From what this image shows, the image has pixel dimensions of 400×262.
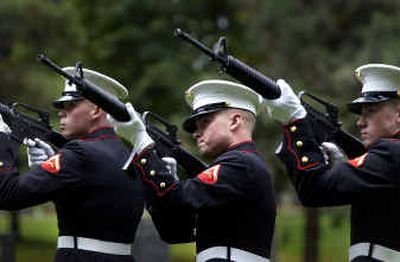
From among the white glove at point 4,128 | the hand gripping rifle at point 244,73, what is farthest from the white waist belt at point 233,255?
the white glove at point 4,128

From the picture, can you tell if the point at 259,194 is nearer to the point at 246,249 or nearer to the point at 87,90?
Answer: the point at 246,249

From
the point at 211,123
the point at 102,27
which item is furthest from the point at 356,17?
the point at 211,123

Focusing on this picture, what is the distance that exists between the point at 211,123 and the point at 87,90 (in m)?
0.74

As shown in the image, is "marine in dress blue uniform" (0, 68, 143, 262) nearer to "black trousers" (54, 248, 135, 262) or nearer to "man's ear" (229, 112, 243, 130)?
"black trousers" (54, 248, 135, 262)

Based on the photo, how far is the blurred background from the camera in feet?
60.3

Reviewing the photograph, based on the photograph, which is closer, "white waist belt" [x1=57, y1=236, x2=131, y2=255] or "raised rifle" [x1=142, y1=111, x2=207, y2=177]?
"white waist belt" [x1=57, y1=236, x2=131, y2=255]

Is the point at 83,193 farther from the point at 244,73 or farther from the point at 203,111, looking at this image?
the point at 244,73

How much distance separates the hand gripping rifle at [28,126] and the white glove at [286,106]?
1924 millimetres

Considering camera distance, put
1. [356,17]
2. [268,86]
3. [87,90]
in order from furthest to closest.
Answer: [356,17] < [87,90] < [268,86]

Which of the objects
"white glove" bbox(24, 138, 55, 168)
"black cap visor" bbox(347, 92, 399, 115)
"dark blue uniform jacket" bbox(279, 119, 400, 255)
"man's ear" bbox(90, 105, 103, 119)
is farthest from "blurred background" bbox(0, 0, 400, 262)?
"dark blue uniform jacket" bbox(279, 119, 400, 255)

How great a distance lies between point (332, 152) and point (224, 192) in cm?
68

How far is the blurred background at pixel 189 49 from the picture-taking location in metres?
18.4

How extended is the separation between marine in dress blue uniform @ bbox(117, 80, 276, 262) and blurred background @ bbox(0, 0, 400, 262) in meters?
5.77

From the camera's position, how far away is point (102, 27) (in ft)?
90.3
